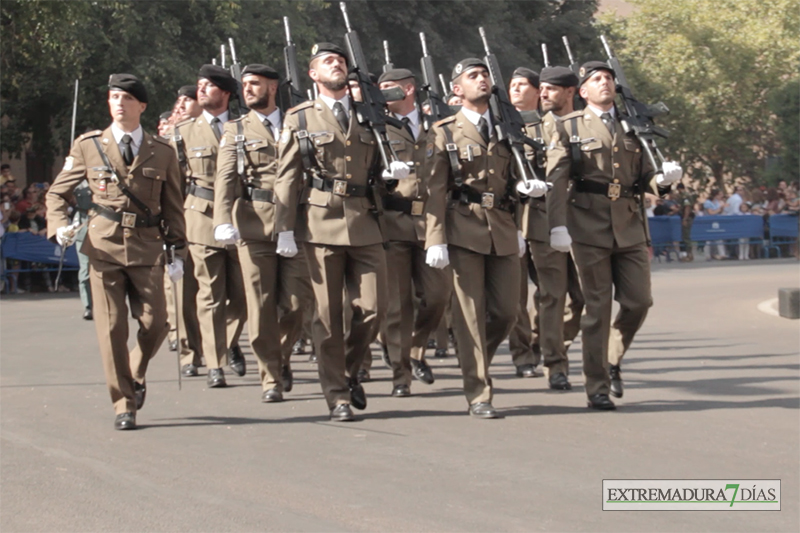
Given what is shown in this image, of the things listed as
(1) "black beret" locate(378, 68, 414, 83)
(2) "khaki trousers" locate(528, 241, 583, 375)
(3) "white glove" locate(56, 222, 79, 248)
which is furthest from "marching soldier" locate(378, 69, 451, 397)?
(3) "white glove" locate(56, 222, 79, 248)

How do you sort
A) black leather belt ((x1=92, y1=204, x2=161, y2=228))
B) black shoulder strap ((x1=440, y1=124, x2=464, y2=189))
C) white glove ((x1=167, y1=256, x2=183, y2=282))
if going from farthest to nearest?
white glove ((x1=167, y1=256, x2=183, y2=282))
black shoulder strap ((x1=440, y1=124, x2=464, y2=189))
black leather belt ((x1=92, y1=204, x2=161, y2=228))

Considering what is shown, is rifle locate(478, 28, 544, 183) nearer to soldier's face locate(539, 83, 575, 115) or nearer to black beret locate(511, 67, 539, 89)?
soldier's face locate(539, 83, 575, 115)

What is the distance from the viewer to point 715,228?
29.7 m

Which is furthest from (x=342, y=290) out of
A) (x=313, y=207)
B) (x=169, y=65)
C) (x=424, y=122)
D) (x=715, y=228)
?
(x=715, y=228)

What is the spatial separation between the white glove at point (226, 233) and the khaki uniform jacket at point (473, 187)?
56.9 inches

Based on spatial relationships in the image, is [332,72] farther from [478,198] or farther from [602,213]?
[602,213]

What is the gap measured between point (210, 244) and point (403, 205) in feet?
4.95

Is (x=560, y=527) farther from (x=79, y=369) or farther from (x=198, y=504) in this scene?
(x=79, y=369)

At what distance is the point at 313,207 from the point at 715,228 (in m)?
22.5

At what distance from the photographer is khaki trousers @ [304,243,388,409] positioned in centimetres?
848

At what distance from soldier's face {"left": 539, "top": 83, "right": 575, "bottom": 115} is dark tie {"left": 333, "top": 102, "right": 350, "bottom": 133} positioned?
2.22 meters

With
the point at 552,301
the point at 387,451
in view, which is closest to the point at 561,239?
the point at 552,301

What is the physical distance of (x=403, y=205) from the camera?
10086mm
